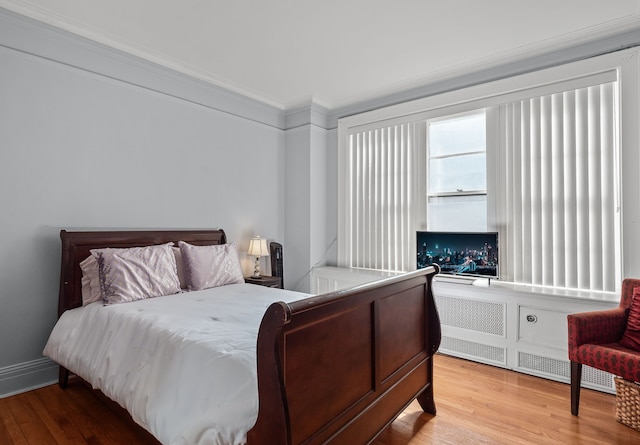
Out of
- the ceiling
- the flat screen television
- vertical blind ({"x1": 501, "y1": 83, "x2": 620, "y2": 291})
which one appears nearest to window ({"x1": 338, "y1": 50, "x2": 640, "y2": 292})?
vertical blind ({"x1": 501, "y1": 83, "x2": 620, "y2": 291})

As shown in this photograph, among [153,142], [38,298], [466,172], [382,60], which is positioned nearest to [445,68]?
[382,60]

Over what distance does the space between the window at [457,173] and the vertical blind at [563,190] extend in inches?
10.8

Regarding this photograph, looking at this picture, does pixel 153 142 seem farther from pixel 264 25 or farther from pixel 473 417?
pixel 473 417

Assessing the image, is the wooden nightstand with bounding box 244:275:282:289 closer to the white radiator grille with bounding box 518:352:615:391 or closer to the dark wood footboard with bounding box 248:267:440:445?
the dark wood footboard with bounding box 248:267:440:445

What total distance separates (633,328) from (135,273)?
11.3ft

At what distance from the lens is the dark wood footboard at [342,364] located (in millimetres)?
1267

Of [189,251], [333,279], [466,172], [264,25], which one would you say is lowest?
[333,279]

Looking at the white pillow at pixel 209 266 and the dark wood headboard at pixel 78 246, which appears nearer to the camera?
the dark wood headboard at pixel 78 246

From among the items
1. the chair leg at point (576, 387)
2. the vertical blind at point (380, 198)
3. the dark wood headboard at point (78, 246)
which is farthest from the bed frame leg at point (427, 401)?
the dark wood headboard at point (78, 246)

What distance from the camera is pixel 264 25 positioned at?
275 cm

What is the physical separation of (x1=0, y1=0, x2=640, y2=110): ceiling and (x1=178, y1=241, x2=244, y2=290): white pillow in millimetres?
1758

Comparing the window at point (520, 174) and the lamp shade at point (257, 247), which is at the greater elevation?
the window at point (520, 174)

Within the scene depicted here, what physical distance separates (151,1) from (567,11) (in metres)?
2.93

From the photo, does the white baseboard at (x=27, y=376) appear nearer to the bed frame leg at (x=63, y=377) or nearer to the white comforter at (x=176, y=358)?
the bed frame leg at (x=63, y=377)
